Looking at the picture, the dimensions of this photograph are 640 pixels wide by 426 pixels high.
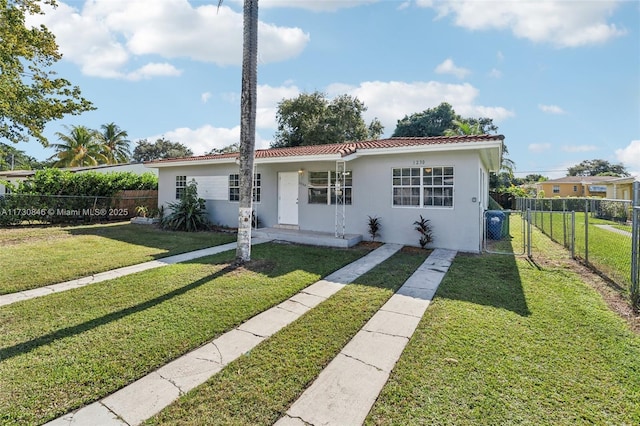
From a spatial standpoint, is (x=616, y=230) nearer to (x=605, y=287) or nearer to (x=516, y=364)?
(x=605, y=287)

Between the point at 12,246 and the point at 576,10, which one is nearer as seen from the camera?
the point at 576,10

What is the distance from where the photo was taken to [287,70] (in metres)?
12.6

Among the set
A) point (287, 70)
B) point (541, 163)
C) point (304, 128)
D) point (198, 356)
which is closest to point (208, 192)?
point (287, 70)

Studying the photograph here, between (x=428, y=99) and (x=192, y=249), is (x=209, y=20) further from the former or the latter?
(x=428, y=99)

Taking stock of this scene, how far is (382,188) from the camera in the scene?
10344 millimetres

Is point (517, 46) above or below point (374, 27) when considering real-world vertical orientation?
below

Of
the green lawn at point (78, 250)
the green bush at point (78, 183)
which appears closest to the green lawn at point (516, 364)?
the green lawn at point (78, 250)

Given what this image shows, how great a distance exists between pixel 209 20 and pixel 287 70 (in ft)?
14.9

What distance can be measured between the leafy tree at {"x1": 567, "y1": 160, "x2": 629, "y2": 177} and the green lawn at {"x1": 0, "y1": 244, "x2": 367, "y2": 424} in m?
75.7

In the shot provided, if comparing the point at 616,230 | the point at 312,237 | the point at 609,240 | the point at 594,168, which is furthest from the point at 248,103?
the point at 594,168

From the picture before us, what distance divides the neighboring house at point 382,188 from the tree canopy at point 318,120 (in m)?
16.0

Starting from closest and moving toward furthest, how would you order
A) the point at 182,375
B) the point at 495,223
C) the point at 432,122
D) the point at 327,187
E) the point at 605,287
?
the point at 182,375 < the point at 605,287 < the point at 327,187 < the point at 495,223 < the point at 432,122

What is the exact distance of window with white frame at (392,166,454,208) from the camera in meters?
Answer: 9.49

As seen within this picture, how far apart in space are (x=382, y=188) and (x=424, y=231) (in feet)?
6.33
